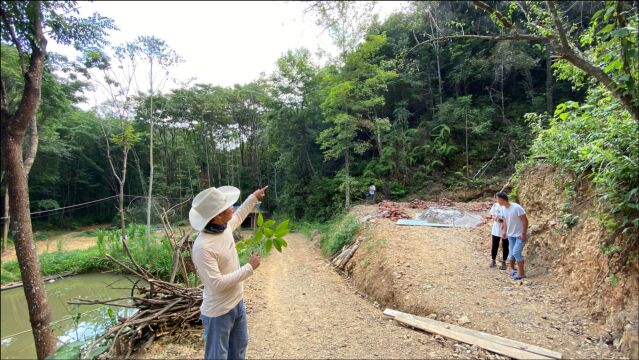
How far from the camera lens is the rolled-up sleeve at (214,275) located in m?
1.90

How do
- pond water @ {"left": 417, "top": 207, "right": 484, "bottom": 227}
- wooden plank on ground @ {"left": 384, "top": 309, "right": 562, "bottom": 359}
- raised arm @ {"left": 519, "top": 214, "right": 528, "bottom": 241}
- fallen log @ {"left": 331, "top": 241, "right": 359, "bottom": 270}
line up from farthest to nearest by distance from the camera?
1. pond water @ {"left": 417, "top": 207, "right": 484, "bottom": 227}
2. fallen log @ {"left": 331, "top": 241, "right": 359, "bottom": 270}
3. raised arm @ {"left": 519, "top": 214, "right": 528, "bottom": 241}
4. wooden plank on ground @ {"left": 384, "top": 309, "right": 562, "bottom": 359}

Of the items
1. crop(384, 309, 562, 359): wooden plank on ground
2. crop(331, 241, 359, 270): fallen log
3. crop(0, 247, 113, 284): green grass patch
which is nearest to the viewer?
crop(384, 309, 562, 359): wooden plank on ground

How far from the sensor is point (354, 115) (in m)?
13.9

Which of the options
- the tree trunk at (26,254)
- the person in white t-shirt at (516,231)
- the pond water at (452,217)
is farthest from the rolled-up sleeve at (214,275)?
the pond water at (452,217)

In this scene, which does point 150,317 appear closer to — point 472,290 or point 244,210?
point 244,210

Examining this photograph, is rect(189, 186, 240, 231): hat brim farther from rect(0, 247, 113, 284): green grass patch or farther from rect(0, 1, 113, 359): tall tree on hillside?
rect(0, 247, 113, 284): green grass patch

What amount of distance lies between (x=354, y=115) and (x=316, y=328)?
36.9 feet

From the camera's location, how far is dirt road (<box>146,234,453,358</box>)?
3134mm

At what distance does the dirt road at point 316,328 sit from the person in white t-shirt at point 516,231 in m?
2.12

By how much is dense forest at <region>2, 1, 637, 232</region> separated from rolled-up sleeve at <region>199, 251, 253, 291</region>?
26.3 feet

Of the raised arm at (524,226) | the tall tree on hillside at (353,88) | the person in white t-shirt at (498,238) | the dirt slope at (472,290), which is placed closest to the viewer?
the dirt slope at (472,290)

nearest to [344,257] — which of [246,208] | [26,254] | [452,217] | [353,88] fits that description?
[452,217]

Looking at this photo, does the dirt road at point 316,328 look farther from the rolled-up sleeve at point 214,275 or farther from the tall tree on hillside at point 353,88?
the tall tree on hillside at point 353,88

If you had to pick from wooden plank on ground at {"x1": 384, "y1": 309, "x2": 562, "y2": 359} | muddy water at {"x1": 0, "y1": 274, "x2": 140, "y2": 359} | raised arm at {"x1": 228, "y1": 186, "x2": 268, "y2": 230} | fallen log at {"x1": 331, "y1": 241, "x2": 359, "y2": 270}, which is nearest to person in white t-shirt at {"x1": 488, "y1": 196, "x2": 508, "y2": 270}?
wooden plank on ground at {"x1": 384, "y1": 309, "x2": 562, "y2": 359}
